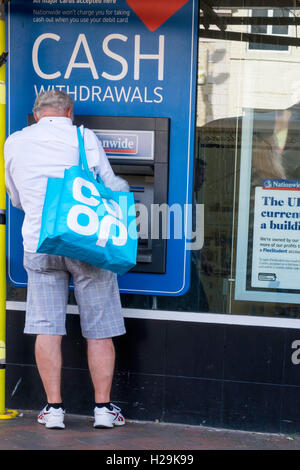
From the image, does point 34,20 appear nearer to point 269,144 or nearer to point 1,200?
point 1,200

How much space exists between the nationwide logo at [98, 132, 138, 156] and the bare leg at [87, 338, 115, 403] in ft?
3.65

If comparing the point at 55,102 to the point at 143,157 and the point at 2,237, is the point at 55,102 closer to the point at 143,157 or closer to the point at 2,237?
the point at 143,157

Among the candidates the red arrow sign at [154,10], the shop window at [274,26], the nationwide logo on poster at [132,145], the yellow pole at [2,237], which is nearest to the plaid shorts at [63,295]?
the yellow pole at [2,237]

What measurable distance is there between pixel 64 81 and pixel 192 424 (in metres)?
2.25

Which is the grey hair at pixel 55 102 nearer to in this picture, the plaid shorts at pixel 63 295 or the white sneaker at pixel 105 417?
the plaid shorts at pixel 63 295

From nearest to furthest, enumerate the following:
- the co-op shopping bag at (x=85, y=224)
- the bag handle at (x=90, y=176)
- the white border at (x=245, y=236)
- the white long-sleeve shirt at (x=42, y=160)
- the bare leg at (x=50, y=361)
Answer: the co-op shopping bag at (x=85, y=224) → the bag handle at (x=90, y=176) → the white long-sleeve shirt at (x=42, y=160) → the bare leg at (x=50, y=361) → the white border at (x=245, y=236)

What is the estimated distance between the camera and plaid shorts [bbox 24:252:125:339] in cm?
377

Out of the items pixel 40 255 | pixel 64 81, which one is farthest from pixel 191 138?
pixel 40 255

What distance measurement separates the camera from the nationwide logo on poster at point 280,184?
4.11 m

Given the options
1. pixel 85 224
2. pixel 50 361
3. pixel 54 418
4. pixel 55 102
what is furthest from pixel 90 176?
pixel 54 418

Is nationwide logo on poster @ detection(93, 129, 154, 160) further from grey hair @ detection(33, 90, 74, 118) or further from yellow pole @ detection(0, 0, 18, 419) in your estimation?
yellow pole @ detection(0, 0, 18, 419)

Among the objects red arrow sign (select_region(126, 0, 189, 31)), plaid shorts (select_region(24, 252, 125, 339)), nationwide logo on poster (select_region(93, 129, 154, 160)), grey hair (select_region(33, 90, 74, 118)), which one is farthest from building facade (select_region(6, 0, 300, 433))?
grey hair (select_region(33, 90, 74, 118))

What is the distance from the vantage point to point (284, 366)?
4062mm

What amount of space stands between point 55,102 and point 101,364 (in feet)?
4.91
